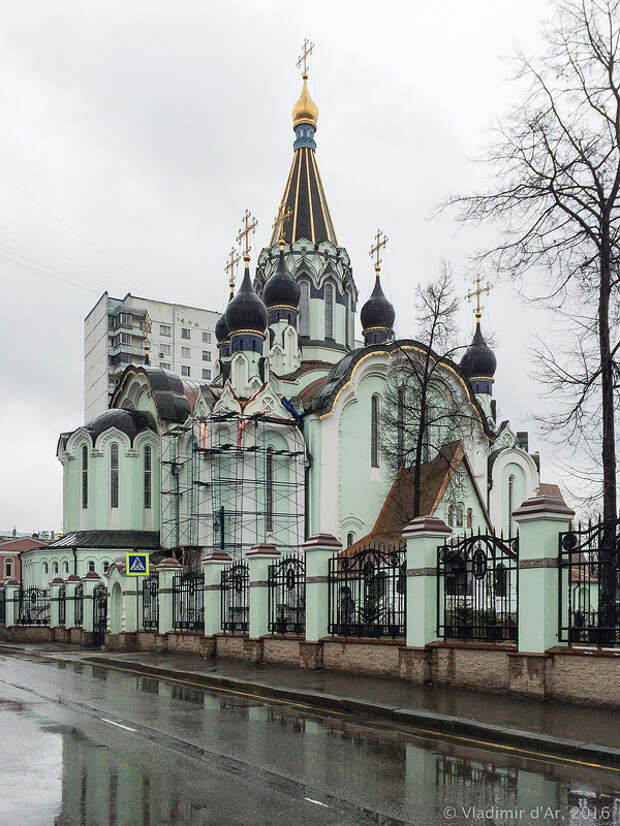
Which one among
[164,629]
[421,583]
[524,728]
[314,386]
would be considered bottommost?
[164,629]

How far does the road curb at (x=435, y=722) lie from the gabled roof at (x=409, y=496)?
650 inches

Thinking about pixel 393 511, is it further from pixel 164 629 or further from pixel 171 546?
pixel 164 629

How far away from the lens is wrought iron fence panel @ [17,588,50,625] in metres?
34.4

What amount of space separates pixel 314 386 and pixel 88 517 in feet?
37.5

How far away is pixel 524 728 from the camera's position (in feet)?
31.1

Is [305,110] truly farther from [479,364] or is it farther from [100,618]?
[100,618]

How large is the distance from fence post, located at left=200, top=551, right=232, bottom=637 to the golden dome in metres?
32.1

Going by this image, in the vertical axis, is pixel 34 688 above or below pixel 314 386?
below

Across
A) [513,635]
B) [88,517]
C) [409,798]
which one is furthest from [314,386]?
[409,798]

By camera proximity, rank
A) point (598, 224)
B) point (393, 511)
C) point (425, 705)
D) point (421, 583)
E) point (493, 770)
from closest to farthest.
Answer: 1. point (493, 770)
2. point (425, 705)
3. point (421, 583)
4. point (598, 224)
5. point (393, 511)

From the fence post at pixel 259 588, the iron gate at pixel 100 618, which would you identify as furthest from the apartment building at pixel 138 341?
the fence post at pixel 259 588

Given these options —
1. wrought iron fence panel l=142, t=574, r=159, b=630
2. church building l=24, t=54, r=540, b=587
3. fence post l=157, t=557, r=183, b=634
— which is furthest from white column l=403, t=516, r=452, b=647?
church building l=24, t=54, r=540, b=587

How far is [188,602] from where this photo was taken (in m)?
22.5

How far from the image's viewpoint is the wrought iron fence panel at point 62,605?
104 ft
